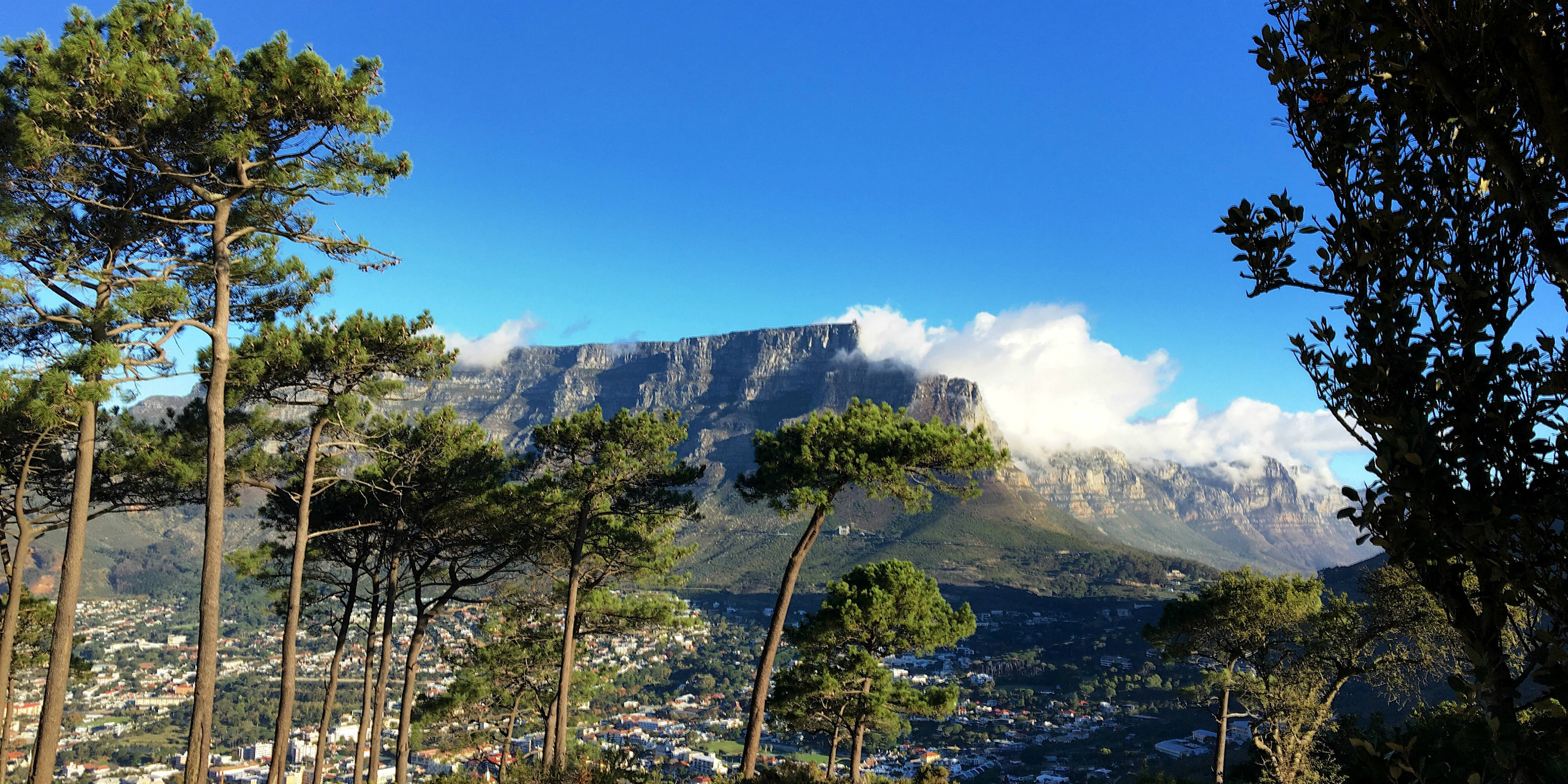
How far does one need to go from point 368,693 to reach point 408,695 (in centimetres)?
102

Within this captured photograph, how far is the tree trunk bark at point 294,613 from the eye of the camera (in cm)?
1232

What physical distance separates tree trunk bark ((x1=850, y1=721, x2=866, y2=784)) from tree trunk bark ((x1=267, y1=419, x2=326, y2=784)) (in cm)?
991

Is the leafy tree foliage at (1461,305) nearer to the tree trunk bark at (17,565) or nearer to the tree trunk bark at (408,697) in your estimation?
the tree trunk bark at (17,565)

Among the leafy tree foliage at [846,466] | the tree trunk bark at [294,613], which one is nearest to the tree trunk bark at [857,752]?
the leafy tree foliage at [846,466]

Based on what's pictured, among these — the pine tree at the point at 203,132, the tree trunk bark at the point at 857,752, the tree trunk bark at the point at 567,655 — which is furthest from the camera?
the tree trunk bark at the point at 567,655

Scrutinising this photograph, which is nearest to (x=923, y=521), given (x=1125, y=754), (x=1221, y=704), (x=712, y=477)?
(x=712, y=477)

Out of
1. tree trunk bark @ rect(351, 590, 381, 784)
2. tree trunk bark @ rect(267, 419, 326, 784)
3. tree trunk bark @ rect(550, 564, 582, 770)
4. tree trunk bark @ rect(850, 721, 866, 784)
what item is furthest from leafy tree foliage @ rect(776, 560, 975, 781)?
tree trunk bark @ rect(267, 419, 326, 784)

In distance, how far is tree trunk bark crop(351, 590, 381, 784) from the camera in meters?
17.7

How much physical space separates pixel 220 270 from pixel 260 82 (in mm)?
2399

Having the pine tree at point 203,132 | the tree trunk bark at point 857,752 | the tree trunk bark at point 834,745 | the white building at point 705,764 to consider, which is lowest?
the white building at point 705,764

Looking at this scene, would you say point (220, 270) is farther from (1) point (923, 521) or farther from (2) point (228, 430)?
(1) point (923, 521)

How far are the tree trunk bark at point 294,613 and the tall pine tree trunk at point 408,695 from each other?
3144mm

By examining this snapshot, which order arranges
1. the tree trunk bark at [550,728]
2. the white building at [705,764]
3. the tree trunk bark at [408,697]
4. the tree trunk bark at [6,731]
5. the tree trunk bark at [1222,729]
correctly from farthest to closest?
the white building at [705,764], the tree trunk bark at [550,728], the tree trunk bark at [1222,729], the tree trunk bark at [408,697], the tree trunk bark at [6,731]

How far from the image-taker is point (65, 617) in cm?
1030
